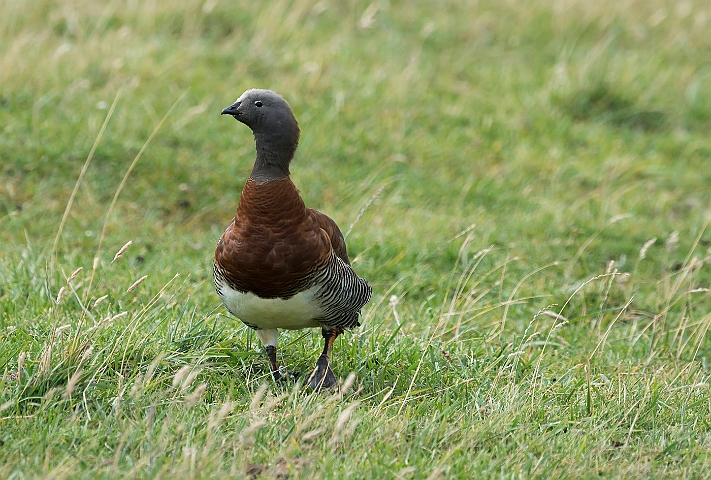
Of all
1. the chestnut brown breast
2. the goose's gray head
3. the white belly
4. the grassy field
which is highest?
the goose's gray head

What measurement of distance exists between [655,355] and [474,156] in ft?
10.8

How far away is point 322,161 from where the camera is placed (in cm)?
764

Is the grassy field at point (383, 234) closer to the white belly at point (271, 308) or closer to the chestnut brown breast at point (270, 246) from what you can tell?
the white belly at point (271, 308)

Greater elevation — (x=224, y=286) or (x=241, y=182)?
(x=224, y=286)

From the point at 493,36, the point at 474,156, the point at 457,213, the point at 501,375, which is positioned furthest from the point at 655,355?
the point at 493,36

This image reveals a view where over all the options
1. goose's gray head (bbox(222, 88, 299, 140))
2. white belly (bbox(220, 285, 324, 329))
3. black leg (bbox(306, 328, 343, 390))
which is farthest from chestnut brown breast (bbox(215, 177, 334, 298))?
black leg (bbox(306, 328, 343, 390))

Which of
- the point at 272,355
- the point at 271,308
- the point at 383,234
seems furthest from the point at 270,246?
the point at 383,234

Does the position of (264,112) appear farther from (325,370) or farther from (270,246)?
(325,370)

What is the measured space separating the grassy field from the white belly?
0.84 ft

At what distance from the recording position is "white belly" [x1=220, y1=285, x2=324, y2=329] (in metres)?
4.19

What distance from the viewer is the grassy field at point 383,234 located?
362 cm

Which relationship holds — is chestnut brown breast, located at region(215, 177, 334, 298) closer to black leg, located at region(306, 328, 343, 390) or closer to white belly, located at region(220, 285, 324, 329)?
white belly, located at region(220, 285, 324, 329)

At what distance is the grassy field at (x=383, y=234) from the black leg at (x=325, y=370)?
0.12 meters

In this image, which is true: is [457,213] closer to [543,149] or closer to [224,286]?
[543,149]
